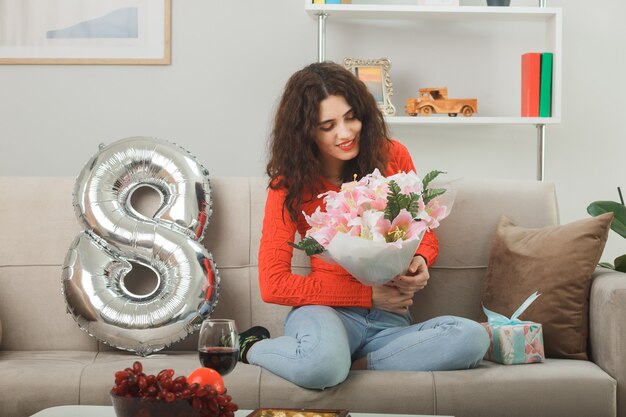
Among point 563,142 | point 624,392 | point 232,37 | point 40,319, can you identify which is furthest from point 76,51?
point 624,392

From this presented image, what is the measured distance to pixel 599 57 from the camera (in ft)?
12.3

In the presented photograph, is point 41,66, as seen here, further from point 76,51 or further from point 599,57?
point 599,57

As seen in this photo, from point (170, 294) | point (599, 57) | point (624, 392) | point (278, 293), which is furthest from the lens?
point (599, 57)

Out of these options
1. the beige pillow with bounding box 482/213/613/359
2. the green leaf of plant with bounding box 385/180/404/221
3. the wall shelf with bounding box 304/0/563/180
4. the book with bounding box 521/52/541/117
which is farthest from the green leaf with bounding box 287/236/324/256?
the book with bounding box 521/52/541/117

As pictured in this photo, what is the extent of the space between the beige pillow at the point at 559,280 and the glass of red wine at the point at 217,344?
1.15 meters

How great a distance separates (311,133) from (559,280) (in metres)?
0.79

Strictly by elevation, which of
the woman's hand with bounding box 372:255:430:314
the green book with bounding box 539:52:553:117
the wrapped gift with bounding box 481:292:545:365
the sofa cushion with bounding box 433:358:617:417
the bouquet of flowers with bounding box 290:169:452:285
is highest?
the green book with bounding box 539:52:553:117

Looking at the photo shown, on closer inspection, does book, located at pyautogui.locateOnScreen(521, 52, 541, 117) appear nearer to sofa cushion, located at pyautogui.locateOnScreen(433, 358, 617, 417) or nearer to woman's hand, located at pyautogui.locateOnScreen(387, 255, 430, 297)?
woman's hand, located at pyautogui.locateOnScreen(387, 255, 430, 297)

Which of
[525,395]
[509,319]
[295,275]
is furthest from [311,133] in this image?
[525,395]

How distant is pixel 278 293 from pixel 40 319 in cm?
77

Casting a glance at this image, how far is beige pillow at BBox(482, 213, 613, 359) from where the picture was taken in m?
2.35

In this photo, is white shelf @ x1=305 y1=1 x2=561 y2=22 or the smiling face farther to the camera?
white shelf @ x1=305 y1=1 x2=561 y2=22

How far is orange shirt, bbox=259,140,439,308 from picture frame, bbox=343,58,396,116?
1123 mm

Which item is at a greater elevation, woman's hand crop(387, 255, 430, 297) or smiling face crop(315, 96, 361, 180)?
smiling face crop(315, 96, 361, 180)
